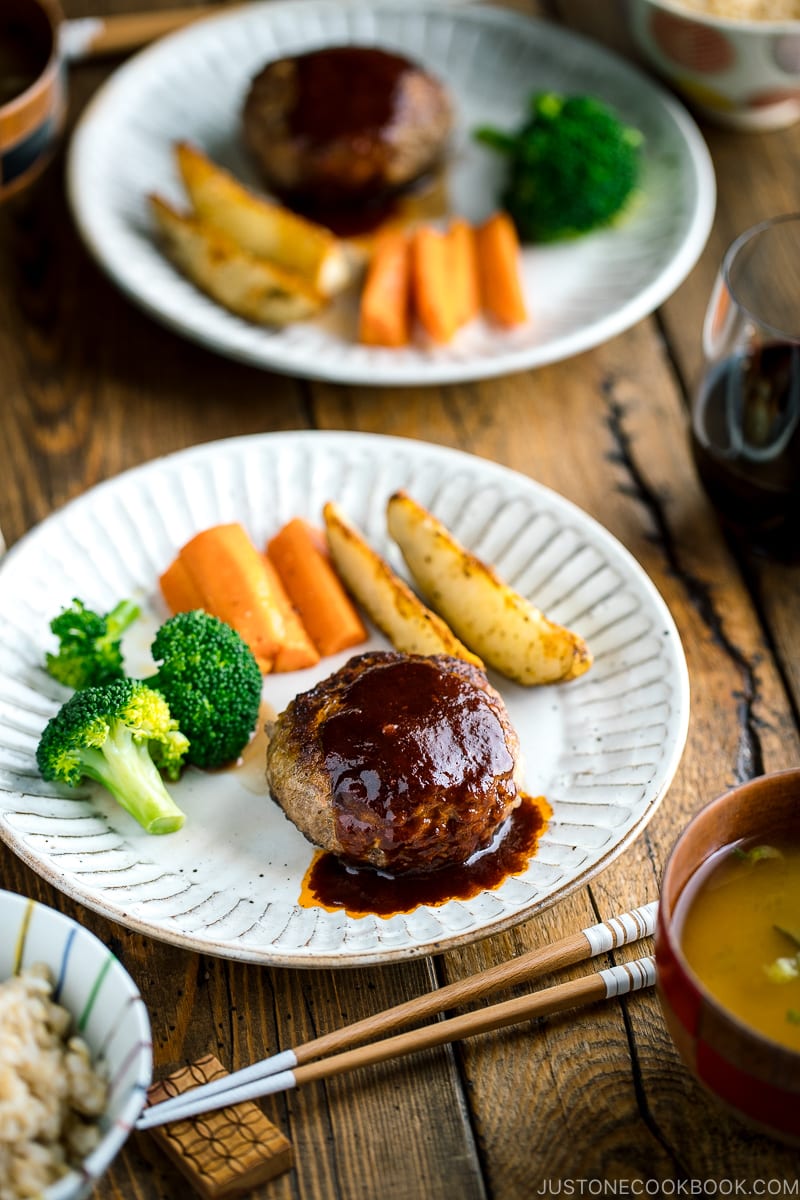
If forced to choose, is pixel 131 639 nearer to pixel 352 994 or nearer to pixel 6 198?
pixel 352 994

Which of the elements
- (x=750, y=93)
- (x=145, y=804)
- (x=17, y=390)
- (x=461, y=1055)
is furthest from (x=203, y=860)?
(x=750, y=93)

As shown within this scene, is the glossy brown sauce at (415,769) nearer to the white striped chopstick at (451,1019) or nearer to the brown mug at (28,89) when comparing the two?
the white striped chopstick at (451,1019)

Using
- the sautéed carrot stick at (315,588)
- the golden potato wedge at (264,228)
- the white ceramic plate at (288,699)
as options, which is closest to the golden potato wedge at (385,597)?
the sautéed carrot stick at (315,588)

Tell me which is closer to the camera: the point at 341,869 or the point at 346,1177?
the point at 346,1177

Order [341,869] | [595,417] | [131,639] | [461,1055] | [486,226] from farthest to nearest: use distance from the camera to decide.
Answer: [486,226]
[595,417]
[131,639]
[341,869]
[461,1055]

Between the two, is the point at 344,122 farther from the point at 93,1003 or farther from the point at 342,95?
the point at 93,1003

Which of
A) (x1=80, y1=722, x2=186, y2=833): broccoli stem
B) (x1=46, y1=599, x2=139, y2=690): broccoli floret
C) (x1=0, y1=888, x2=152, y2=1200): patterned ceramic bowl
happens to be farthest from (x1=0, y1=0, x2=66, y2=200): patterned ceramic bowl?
(x1=0, y1=888, x2=152, y2=1200): patterned ceramic bowl
